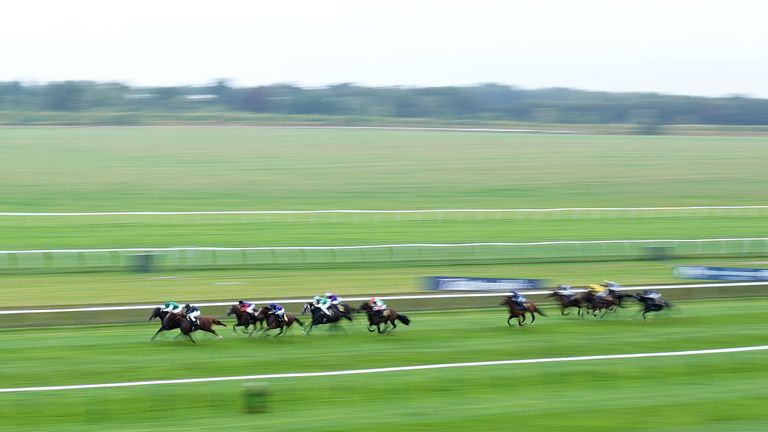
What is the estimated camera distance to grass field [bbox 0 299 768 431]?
892cm

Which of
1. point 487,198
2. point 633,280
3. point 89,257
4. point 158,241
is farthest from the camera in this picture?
point 487,198

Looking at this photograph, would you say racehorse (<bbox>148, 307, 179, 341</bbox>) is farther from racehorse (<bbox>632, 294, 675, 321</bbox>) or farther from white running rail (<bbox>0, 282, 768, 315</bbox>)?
racehorse (<bbox>632, 294, 675, 321</bbox>)

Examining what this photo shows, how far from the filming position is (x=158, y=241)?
25.2m

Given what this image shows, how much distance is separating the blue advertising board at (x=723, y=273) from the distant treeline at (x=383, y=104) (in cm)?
6799

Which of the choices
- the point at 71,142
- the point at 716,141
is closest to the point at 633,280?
the point at 71,142

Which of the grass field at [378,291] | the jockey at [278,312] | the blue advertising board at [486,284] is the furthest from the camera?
the blue advertising board at [486,284]

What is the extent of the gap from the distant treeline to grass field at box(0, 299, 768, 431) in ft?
244

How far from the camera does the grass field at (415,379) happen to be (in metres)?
8.92

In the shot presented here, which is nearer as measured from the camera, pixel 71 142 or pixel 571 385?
pixel 571 385

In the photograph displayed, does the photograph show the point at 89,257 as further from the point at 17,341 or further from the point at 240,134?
the point at 240,134

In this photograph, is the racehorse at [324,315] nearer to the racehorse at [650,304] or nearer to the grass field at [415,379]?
the grass field at [415,379]

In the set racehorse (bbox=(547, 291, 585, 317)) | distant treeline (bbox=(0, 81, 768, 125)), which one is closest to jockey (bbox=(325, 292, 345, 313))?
racehorse (bbox=(547, 291, 585, 317))

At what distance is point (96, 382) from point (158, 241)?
49.9 feet

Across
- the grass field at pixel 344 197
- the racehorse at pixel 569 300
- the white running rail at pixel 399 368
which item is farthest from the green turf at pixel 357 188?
the white running rail at pixel 399 368
